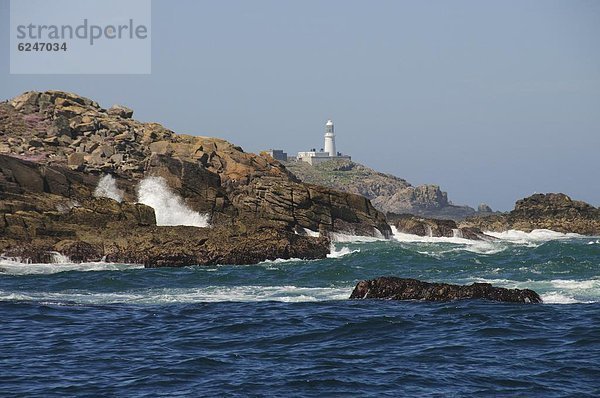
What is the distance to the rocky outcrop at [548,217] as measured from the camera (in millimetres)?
101125

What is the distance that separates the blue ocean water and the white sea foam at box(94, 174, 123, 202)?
25.3 metres

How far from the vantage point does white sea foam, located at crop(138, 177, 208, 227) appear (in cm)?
6384

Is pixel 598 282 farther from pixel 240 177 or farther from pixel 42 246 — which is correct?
pixel 240 177

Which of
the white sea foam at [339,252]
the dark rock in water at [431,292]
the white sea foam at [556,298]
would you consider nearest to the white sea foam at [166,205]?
the white sea foam at [339,252]

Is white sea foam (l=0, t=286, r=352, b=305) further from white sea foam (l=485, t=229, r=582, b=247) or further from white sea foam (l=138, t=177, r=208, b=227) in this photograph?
white sea foam (l=485, t=229, r=582, b=247)

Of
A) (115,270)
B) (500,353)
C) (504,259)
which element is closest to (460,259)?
(504,259)

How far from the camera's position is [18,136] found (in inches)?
3184

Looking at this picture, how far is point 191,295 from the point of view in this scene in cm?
3475

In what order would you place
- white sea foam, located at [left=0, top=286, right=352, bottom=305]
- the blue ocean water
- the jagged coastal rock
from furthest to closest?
the jagged coastal rock → white sea foam, located at [left=0, top=286, right=352, bottom=305] → the blue ocean water

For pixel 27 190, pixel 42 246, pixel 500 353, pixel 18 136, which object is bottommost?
pixel 500 353

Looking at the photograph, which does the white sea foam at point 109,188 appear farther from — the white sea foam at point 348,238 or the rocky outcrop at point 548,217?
A: the rocky outcrop at point 548,217

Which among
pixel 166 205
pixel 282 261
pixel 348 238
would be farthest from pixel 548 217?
pixel 282 261

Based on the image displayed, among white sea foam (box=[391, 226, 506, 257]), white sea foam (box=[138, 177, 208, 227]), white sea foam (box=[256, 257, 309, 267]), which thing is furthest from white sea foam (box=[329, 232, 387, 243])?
white sea foam (box=[256, 257, 309, 267])

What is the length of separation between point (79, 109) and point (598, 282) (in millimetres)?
60624
